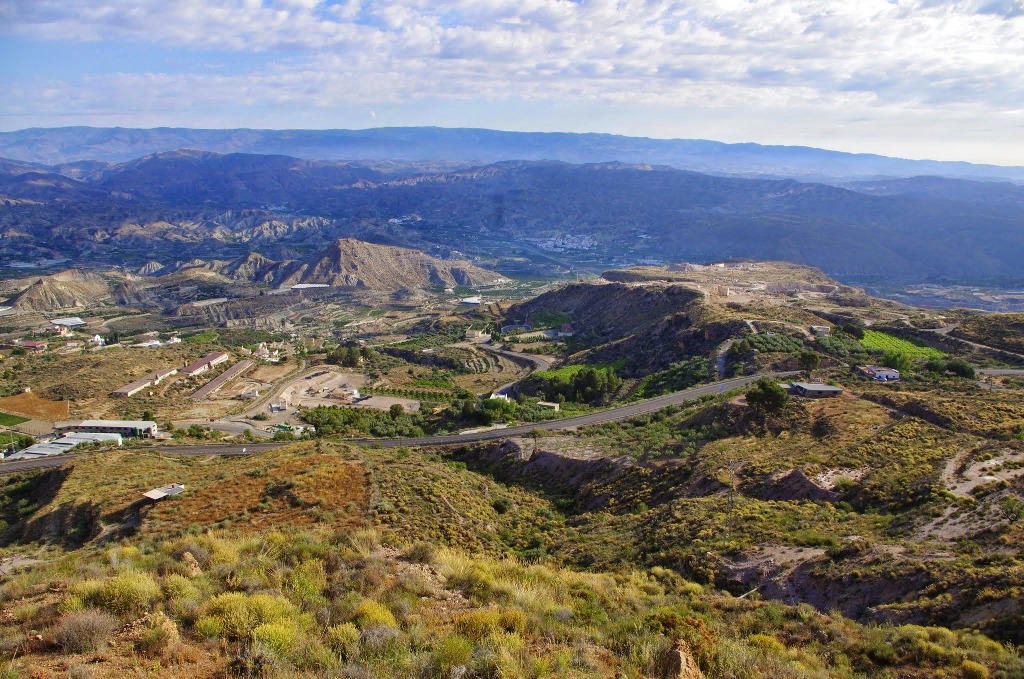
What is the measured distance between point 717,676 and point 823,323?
61654 mm

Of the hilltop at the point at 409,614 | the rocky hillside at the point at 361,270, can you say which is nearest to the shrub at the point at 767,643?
the hilltop at the point at 409,614

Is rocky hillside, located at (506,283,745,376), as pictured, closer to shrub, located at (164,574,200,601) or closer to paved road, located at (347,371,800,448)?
paved road, located at (347,371,800,448)

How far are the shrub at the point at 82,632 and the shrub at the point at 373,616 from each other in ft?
11.4

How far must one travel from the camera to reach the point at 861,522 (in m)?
18.5

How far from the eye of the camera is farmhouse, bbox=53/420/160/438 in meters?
43.7

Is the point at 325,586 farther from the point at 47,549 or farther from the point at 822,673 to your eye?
the point at 47,549

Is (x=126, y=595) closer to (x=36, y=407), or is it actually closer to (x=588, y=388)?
(x=588, y=388)

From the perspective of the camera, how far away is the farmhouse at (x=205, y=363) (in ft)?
208

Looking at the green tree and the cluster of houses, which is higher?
the green tree

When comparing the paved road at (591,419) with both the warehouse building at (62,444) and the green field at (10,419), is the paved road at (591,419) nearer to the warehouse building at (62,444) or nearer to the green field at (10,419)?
the warehouse building at (62,444)

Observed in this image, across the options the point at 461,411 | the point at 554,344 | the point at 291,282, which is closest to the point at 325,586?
the point at 461,411

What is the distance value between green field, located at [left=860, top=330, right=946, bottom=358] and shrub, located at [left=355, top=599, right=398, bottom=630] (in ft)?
175

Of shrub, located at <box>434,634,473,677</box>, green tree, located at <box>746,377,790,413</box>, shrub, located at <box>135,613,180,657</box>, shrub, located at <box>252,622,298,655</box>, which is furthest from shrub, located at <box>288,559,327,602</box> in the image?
green tree, located at <box>746,377,790,413</box>

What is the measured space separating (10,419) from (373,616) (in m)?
53.8
